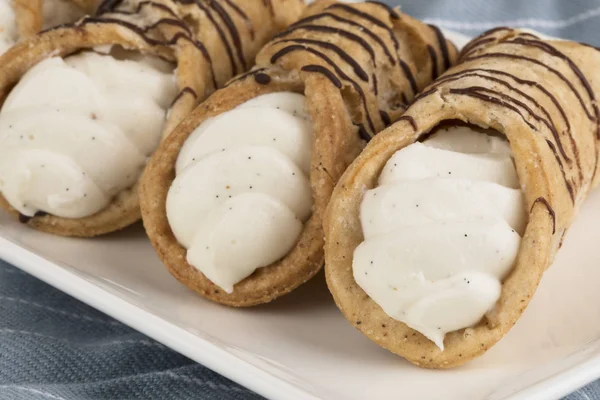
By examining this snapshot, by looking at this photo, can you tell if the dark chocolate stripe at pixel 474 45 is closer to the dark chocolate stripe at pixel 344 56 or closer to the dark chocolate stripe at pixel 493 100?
the dark chocolate stripe at pixel 344 56

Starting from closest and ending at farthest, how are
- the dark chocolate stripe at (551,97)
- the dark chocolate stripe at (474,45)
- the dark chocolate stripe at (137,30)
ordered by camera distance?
the dark chocolate stripe at (551,97) → the dark chocolate stripe at (137,30) → the dark chocolate stripe at (474,45)

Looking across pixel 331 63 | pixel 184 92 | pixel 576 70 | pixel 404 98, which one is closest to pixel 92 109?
pixel 184 92

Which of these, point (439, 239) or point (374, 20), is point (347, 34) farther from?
point (439, 239)

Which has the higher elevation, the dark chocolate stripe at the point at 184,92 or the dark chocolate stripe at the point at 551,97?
the dark chocolate stripe at the point at 551,97

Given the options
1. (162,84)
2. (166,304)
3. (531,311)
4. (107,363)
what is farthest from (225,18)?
(531,311)

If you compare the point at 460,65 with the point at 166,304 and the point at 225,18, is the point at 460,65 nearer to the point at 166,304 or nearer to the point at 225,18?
the point at 225,18

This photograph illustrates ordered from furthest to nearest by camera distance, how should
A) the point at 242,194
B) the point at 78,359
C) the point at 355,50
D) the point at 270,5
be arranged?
the point at 270,5 < the point at 355,50 < the point at 78,359 < the point at 242,194

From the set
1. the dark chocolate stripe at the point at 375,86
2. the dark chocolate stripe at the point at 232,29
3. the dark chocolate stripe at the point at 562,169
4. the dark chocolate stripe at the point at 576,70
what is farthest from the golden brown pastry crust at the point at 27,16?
the dark chocolate stripe at the point at 562,169
